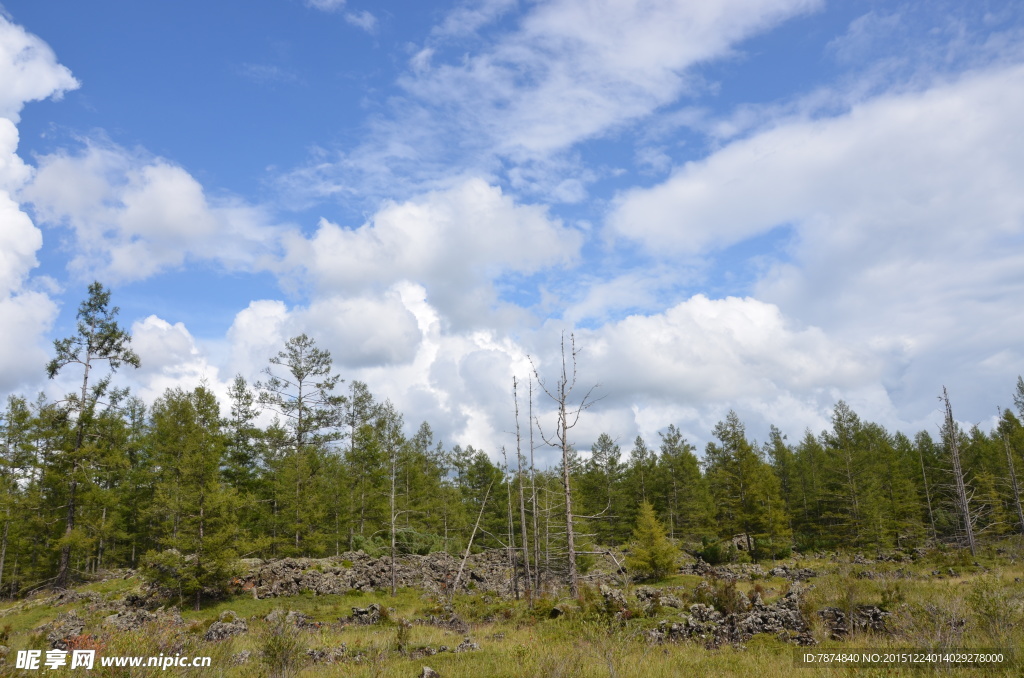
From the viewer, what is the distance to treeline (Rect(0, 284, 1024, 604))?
30064mm

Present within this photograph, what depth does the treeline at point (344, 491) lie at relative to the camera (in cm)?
3006

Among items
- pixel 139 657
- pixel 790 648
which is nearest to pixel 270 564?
pixel 139 657

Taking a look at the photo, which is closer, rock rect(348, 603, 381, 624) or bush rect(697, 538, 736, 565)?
rock rect(348, 603, 381, 624)

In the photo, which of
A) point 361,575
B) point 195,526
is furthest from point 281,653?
point 361,575

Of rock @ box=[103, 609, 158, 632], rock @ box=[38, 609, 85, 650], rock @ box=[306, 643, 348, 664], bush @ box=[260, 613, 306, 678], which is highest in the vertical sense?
bush @ box=[260, 613, 306, 678]

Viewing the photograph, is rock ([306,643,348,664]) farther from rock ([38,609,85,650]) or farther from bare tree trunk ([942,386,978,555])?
bare tree trunk ([942,386,978,555])

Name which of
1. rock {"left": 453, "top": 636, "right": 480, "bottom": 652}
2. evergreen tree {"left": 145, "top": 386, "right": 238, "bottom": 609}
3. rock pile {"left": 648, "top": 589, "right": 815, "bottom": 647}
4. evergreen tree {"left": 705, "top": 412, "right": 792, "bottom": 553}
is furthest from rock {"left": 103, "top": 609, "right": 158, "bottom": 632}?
evergreen tree {"left": 705, "top": 412, "right": 792, "bottom": 553}

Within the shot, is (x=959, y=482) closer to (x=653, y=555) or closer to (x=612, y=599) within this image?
(x=653, y=555)

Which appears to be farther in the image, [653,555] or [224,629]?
[653,555]

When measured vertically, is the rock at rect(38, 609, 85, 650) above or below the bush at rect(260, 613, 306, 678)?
below

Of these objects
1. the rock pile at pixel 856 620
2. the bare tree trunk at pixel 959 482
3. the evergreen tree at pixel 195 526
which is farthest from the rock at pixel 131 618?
the bare tree trunk at pixel 959 482

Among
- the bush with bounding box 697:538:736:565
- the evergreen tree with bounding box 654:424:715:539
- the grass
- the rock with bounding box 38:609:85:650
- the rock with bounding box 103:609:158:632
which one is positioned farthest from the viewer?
the evergreen tree with bounding box 654:424:715:539

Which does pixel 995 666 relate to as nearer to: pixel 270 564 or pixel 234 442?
pixel 270 564

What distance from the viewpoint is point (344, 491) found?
4262cm
